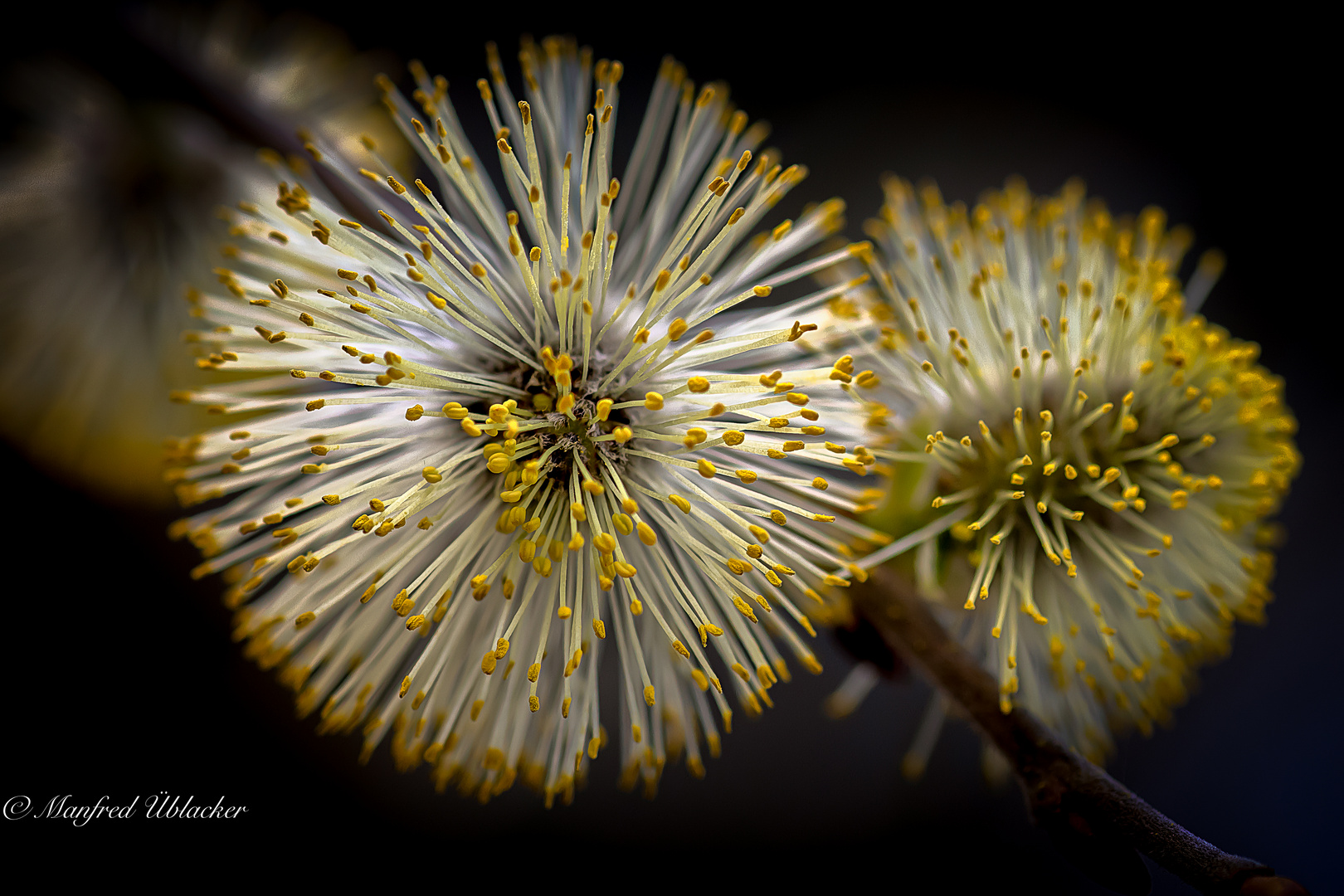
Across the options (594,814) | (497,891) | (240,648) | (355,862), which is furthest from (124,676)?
(594,814)

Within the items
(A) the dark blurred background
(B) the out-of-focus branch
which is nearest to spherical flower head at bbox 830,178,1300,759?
(B) the out-of-focus branch

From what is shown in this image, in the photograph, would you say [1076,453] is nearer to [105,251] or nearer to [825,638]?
[825,638]

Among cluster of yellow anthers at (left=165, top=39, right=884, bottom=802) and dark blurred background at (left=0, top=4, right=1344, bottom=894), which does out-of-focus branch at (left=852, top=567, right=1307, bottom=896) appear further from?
dark blurred background at (left=0, top=4, right=1344, bottom=894)

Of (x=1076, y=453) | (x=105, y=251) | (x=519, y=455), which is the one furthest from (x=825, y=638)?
(x=105, y=251)

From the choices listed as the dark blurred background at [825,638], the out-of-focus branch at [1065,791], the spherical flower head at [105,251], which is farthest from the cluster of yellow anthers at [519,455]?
the dark blurred background at [825,638]

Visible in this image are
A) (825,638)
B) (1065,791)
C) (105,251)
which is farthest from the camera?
(825,638)

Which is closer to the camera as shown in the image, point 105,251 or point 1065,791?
point 1065,791
